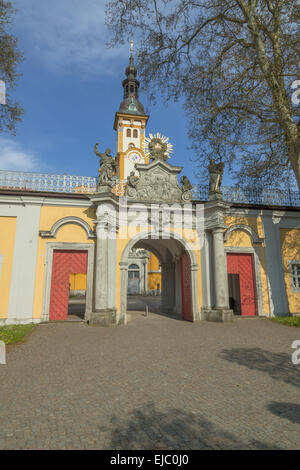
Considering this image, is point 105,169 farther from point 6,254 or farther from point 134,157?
point 134,157

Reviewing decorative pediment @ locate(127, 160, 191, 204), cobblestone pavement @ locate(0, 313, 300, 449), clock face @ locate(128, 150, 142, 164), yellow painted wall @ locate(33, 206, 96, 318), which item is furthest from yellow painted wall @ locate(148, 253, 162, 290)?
cobblestone pavement @ locate(0, 313, 300, 449)

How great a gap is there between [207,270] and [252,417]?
9087mm

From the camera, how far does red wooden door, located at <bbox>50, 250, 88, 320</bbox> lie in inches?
440

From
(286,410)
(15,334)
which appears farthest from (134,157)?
(286,410)

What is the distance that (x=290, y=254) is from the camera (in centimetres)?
1371

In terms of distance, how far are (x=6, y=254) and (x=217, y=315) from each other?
929cm

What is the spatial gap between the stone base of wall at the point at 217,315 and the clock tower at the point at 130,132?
91.9ft

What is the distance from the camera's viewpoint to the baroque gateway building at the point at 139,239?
36.1 ft

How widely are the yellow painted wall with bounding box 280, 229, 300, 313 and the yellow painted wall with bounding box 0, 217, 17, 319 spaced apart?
508 inches

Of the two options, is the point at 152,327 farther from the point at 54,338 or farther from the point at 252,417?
the point at 252,417

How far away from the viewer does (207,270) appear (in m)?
12.2

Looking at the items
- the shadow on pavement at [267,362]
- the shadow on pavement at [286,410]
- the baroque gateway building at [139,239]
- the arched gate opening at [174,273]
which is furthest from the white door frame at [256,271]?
the shadow on pavement at [286,410]

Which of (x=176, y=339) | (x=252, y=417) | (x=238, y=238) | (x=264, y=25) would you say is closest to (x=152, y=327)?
(x=176, y=339)

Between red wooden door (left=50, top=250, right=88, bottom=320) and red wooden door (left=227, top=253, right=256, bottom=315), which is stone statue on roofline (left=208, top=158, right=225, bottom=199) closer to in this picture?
red wooden door (left=227, top=253, right=256, bottom=315)
